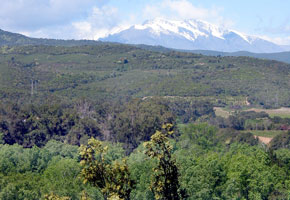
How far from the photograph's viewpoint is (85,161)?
13.7 metres

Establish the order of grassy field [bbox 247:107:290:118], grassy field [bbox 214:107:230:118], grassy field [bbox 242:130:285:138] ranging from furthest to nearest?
grassy field [bbox 247:107:290:118], grassy field [bbox 214:107:230:118], grassy field [bbox 242:130:285:138]

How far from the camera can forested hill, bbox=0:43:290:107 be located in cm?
12588

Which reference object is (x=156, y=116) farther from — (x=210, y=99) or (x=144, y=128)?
(x=210, y=99)

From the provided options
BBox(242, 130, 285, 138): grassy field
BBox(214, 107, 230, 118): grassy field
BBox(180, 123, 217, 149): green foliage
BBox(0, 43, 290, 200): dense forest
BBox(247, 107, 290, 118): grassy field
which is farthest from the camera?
BBox(247, 107, 290, 118): grassy field

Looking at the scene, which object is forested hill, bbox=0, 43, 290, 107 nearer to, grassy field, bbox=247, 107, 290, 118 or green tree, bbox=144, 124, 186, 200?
grassy field, bbox=247, 107, 290, 118

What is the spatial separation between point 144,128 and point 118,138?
5.23m

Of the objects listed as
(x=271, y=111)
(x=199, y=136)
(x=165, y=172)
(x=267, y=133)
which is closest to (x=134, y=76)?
(x=271, y=111)

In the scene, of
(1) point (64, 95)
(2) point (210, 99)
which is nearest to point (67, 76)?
(1) point (64, 95)

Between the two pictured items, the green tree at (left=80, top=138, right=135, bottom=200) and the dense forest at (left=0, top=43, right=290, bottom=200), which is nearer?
the green tree at (left=80, top=138, right=135, bottom=200)

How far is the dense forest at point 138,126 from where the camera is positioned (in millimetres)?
17480

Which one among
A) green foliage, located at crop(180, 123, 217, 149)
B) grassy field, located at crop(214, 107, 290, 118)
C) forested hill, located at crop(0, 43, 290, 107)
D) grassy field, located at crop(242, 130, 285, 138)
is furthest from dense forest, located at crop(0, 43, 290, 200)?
grassy field, located at crop(214, 107, 290, 118)

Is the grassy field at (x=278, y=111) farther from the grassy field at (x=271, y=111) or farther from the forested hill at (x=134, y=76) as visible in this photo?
the forested hill at (x=134, y=76)

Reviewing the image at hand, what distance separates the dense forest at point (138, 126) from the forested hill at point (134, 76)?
1.41 ft

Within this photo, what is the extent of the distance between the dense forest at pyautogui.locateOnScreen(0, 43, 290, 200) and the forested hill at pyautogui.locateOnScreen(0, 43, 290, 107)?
431 millimetres
